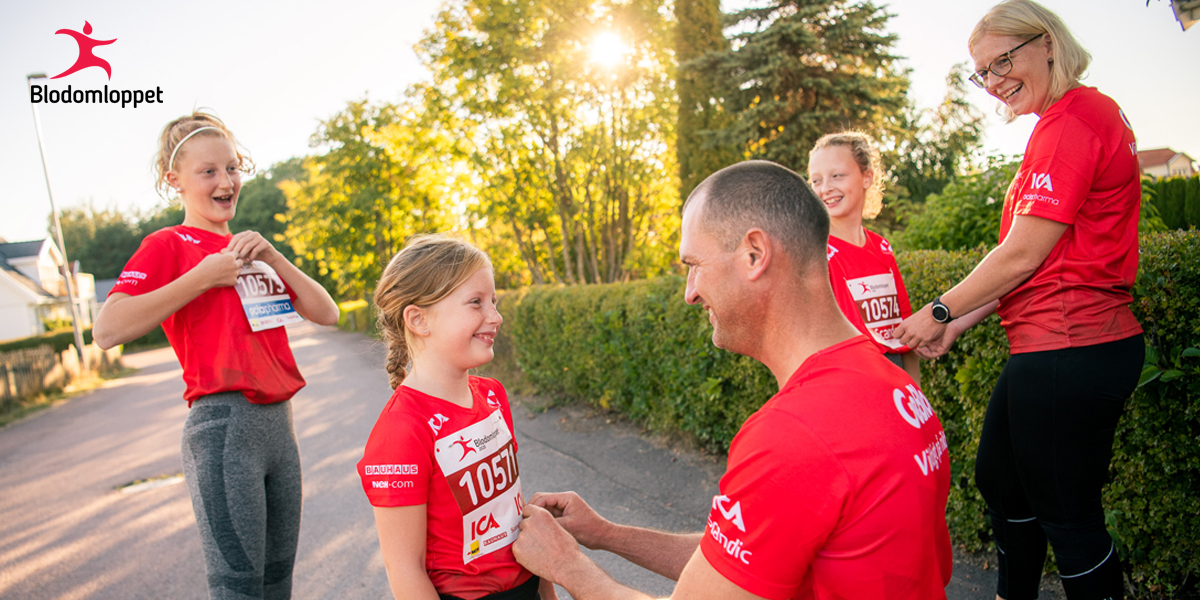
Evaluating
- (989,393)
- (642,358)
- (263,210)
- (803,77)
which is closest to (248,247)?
(989,393)

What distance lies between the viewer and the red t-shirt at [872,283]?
9.95ft

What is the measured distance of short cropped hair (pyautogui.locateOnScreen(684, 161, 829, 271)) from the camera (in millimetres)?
1491

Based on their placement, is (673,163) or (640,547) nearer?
(640,547)

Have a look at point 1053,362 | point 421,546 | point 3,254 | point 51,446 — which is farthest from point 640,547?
point 3,254

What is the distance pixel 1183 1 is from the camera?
11.6 feet

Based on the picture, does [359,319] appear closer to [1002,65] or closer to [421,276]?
[421,276]

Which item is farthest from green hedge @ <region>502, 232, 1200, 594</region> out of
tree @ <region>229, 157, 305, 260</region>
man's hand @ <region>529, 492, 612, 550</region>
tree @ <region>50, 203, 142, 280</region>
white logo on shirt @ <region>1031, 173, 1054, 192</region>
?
tree @ <region>50, 203, 142, 280</region>

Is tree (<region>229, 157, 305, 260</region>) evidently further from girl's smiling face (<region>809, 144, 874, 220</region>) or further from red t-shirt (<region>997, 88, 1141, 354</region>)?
red t-shirt (<region>997, 88, 1141, 354</region>)

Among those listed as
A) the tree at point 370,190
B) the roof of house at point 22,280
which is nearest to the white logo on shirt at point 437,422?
the tree at point 370,190

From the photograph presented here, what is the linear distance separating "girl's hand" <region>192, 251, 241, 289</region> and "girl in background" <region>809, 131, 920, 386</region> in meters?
2.59

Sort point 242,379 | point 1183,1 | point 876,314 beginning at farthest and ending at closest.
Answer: point 1183,1, point 876,314, point 242,379

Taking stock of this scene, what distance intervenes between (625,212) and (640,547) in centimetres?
1486

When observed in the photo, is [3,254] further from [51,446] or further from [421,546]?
[421,546]

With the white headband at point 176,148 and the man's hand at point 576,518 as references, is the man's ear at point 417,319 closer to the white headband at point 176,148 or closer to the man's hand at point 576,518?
the man's hand at point 576,518
